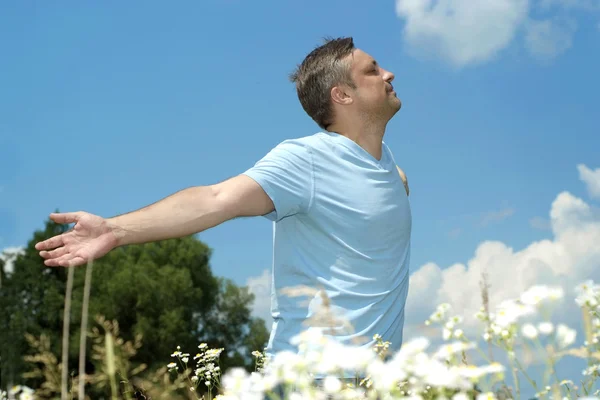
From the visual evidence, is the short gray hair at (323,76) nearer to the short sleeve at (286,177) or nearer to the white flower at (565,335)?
the short sleeve at (286,177)

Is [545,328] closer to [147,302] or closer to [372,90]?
[372,90]

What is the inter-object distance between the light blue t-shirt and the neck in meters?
0.30

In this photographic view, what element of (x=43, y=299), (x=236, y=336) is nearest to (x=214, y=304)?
(x=236, y=336)

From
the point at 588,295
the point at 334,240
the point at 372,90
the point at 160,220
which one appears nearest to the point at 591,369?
the point at 588,295

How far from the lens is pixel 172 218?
3885mm

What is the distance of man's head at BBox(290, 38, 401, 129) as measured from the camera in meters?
5.32

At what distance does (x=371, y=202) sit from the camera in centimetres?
474

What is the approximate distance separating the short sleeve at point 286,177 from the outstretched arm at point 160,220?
6 centimetres

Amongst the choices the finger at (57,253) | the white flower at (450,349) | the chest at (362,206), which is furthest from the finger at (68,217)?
the white flower at (450,349)

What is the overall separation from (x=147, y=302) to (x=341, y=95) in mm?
23565

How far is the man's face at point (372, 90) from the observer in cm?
529

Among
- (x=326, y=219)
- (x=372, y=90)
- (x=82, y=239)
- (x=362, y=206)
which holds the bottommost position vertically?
(x=82, y=239)

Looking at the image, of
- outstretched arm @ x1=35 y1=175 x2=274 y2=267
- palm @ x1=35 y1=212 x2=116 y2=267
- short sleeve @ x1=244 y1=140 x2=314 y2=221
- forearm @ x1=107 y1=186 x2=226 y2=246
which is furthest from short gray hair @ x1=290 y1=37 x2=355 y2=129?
palm @ x1=35 y1=212 x2=116 y2=267

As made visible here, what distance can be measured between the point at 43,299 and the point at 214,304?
677 cm
